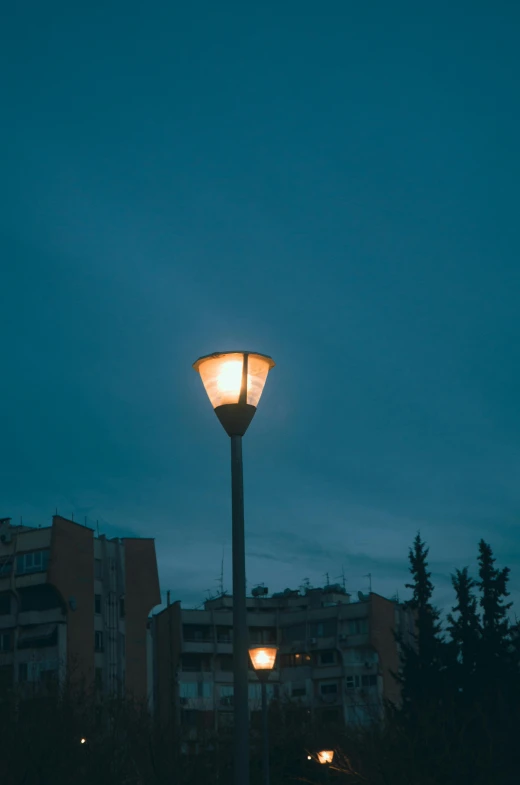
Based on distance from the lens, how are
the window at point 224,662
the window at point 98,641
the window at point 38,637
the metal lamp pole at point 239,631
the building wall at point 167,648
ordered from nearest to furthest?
the metal lamp pole at point 239,631 < the window at point 38,637 < the window at point 98,641 < the building wall at point 167,648 < the window at point 224,662

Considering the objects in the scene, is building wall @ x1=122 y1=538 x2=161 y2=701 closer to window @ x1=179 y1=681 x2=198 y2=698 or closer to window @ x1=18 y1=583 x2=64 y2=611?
window @ x1=18 y1=583 x2=64 y2=611

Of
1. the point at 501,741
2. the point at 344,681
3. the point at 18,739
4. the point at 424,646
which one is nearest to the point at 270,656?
the point at 18,739

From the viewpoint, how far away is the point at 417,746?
21.5m

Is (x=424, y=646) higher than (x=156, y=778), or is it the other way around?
(x=424, y=646)

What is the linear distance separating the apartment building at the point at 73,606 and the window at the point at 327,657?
57.8 feet

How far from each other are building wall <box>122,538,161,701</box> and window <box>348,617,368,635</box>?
706 inches

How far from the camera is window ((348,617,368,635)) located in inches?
3250

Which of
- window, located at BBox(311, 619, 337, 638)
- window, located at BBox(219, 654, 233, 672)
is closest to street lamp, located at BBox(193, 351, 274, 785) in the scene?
window, located at BBox(219, 654, 233, 672)

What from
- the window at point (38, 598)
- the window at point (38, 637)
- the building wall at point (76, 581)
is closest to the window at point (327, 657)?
the building wall at point (76, 581)

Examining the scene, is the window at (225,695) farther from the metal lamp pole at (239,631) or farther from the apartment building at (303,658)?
the metal lamp pole at (239,631)

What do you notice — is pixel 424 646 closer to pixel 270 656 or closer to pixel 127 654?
pixel 270 656

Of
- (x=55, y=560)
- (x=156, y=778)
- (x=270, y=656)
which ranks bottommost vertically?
(x=156, y=778)

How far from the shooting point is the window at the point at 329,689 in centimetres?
8300

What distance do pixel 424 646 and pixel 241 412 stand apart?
38606mm
